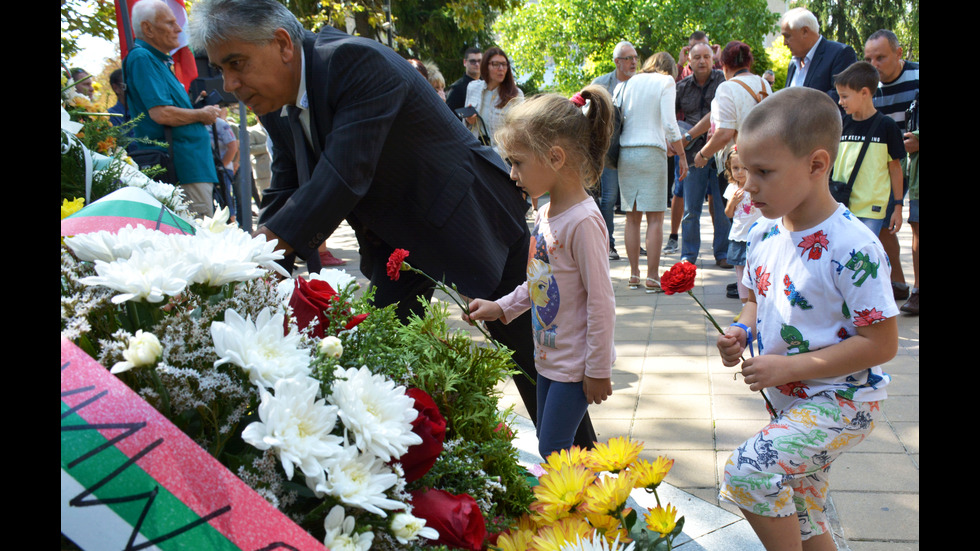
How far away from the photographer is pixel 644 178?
6863mm

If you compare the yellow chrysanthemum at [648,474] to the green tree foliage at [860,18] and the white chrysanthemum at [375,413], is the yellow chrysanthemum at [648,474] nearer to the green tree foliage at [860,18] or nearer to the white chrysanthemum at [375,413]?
the white chrysanthemum at [375,413]

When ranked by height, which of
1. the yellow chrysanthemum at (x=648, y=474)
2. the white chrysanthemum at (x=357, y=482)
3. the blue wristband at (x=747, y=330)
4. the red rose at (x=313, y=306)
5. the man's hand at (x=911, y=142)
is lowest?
the man's hand at (x=911, y=142)

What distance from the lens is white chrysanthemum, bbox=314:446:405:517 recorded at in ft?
3.11

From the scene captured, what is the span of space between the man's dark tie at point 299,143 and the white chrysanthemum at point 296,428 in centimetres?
200

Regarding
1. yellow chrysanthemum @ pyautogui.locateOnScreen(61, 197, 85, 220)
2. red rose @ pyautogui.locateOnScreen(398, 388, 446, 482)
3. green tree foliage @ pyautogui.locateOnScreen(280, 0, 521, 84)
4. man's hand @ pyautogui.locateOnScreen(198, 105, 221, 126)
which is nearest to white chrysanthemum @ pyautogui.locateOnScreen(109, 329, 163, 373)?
red rose @ pyautogui.locateOnScreen(398, 388, 446, 482)

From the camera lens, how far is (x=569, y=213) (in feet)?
8.25

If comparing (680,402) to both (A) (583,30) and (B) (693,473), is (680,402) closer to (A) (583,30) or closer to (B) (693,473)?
(B) (693,473)

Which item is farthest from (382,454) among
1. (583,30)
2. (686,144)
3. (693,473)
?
(583,30)

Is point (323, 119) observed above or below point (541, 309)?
above

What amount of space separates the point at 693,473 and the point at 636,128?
170 inches

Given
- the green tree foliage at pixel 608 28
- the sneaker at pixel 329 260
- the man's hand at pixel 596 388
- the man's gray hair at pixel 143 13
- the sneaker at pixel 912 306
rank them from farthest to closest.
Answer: the green tree foliage at pixel 608 28
the sneaker at pixel 329 260
the sneaker at pixel 912 306
the man's gray hair at pixel 143 13
the man's hand at pixel 596 388

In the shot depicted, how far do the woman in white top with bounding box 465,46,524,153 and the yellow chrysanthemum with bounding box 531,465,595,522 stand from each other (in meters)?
6.75

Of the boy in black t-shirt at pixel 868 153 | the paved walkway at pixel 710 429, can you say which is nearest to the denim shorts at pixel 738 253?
the paved walkway at pixel 710 429

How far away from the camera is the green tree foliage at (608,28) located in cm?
2430
